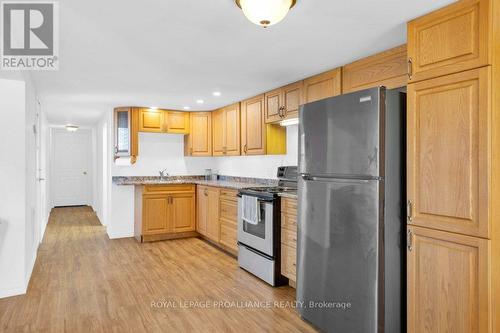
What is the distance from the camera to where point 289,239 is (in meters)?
3.33

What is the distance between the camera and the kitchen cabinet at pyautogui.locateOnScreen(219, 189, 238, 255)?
14.4ft

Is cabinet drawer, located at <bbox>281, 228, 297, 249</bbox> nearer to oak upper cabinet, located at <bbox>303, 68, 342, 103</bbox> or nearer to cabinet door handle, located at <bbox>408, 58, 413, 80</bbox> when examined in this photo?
oak upper cabinet, located at <bbox>303, 68, 342, 103</bbox>

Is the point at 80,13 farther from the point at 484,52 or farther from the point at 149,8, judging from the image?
the point at 484,52

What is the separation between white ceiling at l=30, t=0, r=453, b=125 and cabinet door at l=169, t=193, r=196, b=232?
6.31ft

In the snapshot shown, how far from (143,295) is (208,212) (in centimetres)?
199

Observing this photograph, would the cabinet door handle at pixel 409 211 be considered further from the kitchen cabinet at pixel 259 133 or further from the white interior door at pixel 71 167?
the white interior door at pixel 71 167

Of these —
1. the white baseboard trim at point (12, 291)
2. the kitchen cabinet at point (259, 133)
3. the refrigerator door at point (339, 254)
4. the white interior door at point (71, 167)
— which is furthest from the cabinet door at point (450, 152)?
the white interior door at point (71, 167)

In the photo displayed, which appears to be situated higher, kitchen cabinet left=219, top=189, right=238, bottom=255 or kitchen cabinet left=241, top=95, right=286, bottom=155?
kitchen cabinet left=241, top=95, right=286, bottom=155

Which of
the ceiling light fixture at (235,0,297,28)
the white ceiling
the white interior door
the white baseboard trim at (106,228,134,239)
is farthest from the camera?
the white interior door

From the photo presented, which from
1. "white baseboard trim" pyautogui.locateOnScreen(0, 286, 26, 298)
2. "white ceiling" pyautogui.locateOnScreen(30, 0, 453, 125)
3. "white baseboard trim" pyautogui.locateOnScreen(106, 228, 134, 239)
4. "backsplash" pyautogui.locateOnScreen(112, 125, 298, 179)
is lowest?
"white baseboard trim" pyautogui.locateOnScreen(0, 286, 26, 298)

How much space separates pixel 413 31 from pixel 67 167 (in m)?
9.53

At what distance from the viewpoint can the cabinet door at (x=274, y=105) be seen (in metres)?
4.02

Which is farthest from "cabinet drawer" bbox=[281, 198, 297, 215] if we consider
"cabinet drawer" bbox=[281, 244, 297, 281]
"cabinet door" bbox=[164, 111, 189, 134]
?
"cabinet door" bbox=[164, 111, 189, 134]

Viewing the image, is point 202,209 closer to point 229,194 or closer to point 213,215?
point 213,215
